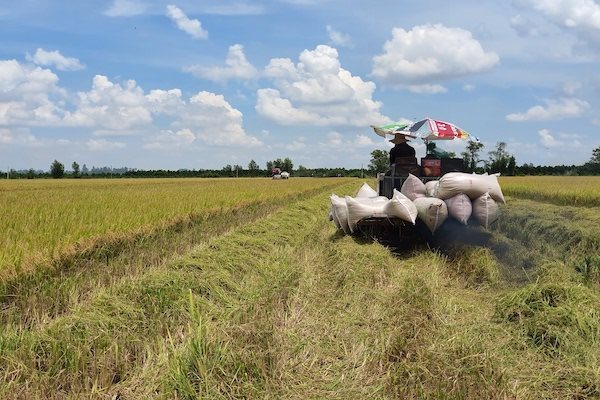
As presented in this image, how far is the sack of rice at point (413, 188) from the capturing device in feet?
20.9

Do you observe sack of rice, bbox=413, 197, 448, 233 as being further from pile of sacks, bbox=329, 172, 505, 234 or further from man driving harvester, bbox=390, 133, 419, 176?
man driving harvester, bbox=390, 133, 419, 176

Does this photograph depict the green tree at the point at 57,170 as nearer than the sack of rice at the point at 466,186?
No

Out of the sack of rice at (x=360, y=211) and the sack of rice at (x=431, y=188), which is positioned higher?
the sack of rice at (x=431, y=188)

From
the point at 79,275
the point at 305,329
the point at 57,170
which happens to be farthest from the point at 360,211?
the point at 57,170

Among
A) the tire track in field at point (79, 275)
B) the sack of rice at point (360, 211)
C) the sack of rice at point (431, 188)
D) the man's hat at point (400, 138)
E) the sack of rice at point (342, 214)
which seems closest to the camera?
the tire track in field at point (79, 275)

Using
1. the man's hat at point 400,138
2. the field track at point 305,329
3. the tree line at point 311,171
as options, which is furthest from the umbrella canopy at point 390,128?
the tree line at point 311,171

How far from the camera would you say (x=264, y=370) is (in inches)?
103

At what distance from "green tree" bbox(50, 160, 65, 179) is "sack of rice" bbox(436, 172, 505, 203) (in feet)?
222

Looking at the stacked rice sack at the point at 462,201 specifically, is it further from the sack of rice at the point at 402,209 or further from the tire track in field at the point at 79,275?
the tire track in field at the point at 79,275

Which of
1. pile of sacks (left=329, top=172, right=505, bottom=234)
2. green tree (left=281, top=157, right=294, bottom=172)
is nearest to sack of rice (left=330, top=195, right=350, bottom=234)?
pile of sacks (left=329, top=172, right=505, bottom=234)

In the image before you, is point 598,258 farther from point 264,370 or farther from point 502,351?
point 264,370

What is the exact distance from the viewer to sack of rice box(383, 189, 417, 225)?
223 inches

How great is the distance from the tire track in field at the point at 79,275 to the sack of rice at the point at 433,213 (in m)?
2.91

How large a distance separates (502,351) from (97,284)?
328 cm
